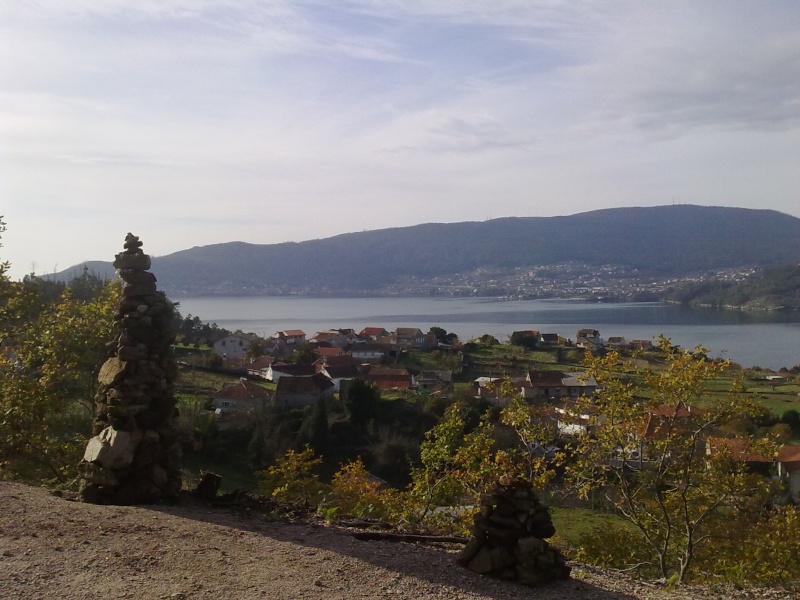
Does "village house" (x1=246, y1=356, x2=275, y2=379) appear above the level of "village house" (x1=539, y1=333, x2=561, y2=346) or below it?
below

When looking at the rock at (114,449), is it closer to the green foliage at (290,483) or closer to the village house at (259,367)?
the green foliage at (290,483)

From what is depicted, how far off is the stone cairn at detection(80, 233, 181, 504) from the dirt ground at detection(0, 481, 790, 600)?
46 centimetres

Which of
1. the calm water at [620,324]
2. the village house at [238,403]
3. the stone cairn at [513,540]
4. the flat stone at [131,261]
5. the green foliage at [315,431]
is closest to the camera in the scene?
the stone cairn at [513,540]

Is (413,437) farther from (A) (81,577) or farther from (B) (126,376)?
(A) (81,577)

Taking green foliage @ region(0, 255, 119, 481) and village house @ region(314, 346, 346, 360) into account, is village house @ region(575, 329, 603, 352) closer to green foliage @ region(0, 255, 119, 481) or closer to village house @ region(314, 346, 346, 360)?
village house @ region(314, 346, 346, 360)

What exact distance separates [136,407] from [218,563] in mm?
2924

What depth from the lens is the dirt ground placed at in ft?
19.1

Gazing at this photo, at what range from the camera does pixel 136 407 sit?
8.55 metres

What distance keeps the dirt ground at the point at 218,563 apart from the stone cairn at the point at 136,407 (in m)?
0.46

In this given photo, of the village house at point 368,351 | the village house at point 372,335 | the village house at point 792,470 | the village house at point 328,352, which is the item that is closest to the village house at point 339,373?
the village house at point 328,352

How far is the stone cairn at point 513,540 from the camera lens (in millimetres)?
6703

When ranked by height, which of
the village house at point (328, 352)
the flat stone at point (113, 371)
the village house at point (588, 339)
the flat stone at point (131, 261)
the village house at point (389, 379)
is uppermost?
the flat stone at point (131, 261)

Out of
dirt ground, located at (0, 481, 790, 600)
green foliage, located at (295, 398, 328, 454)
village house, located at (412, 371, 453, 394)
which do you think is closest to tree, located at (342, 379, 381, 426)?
green foliage, located at (295, 398, 328, 454)

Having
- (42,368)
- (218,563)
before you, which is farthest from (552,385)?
(218,563)
